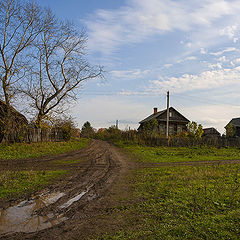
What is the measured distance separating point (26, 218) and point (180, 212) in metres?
3.55

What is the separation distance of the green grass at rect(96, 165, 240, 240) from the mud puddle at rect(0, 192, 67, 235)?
1409 mm

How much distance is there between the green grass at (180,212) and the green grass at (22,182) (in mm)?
3534

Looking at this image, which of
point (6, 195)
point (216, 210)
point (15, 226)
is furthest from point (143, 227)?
point (6, 195)

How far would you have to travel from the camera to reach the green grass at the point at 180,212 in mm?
3902

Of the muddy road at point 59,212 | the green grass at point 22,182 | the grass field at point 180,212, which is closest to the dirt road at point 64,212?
the muddy road at point 59,212

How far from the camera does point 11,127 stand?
19.7 meters

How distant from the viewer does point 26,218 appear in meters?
4.76

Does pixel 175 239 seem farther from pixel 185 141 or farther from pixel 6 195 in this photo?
pixel 185 141

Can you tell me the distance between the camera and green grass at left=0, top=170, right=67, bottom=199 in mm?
6861

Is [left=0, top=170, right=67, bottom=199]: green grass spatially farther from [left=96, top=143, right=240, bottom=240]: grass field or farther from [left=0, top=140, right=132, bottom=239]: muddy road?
[left=96, top=143, right=240, bottom=240]: grass field

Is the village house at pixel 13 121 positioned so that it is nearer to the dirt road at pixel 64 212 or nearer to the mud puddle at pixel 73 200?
the dirt road at pixel 64 212

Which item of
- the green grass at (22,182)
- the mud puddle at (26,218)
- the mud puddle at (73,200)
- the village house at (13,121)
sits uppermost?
the village house at (13,121)

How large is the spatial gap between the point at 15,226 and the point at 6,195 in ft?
7.99

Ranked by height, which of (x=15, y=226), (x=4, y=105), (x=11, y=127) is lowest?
(x=15, y=226)
